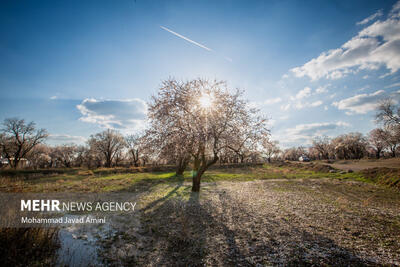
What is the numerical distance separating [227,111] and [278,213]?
9.22m

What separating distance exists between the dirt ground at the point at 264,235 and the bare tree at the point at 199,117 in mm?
5251

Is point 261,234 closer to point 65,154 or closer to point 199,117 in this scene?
point 199,117

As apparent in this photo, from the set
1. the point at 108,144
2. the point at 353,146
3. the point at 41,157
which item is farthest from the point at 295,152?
the point at 41,157

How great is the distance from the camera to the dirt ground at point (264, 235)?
6070mm

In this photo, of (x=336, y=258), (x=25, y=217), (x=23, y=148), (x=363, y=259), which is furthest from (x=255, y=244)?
(x=23, y=148)

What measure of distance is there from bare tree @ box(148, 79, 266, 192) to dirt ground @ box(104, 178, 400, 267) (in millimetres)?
5251

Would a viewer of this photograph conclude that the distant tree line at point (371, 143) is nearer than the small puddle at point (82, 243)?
No

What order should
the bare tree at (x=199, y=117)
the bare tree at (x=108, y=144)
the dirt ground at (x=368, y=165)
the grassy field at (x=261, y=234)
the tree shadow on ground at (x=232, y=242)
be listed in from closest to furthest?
the tree shadow on ground at (x=232, y=242) → the grassy field at (x=261, y=234) → the bare tree at (x=199, y=117) → the dirt ground at (x=368, y=165) → the bare tree at (x=108, y=144)

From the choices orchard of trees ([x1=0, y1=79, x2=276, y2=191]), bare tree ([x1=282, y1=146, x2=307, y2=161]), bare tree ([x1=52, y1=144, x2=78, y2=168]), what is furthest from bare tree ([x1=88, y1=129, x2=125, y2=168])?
bare tree ([x1=282, y1=146, x2=307, y2=161])

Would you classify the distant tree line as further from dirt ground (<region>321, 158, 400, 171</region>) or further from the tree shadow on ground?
the tree shadow on ground

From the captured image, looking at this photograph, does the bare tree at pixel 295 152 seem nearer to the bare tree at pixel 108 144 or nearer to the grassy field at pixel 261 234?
the bare tree at pixel 108 144

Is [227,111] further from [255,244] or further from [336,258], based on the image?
[336,258]

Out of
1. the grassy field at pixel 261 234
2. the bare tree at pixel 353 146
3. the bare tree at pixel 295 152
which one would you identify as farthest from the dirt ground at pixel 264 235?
the bare tree at pixel 295 152

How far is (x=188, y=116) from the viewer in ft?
52.5
